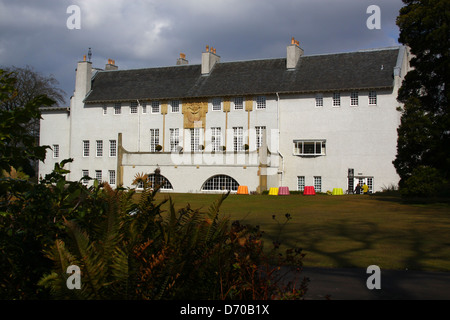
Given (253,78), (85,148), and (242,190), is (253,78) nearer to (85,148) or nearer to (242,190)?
(242,190)

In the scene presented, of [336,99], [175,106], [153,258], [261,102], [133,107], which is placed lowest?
[153,258]

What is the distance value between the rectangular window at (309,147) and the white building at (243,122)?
0.10 meters

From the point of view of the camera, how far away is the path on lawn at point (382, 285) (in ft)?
26.9

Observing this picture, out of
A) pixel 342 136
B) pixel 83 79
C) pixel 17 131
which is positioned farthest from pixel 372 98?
pixel 17 131

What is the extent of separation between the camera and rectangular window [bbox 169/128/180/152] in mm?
58903

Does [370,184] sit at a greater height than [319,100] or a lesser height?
lesser

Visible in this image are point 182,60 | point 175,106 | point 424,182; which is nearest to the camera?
point 424,182

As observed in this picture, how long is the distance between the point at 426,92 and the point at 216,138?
25043mm

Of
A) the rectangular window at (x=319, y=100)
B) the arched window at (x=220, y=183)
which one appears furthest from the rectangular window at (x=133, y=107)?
the rectangular window at (x=319, y=100)

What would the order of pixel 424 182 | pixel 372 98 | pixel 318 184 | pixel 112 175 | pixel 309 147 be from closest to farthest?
pixel 424 182
pixel 372 98
pixel 318 184
pixel 309 147
pixel 112 175

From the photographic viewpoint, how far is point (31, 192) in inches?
225

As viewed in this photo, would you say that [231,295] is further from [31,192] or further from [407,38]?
[407,38]

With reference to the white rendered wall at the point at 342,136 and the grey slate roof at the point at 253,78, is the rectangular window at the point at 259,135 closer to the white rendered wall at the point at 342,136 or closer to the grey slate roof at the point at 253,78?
the white rendered wall at the point at 342,136

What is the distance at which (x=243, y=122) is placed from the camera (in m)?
56.2
